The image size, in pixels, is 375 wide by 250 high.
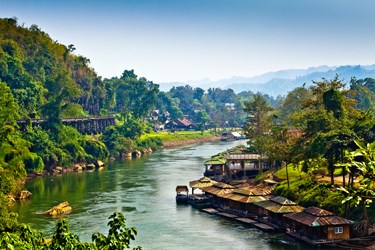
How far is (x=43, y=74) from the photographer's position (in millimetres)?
133750

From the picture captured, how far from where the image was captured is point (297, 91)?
132 m

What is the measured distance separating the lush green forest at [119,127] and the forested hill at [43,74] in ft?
0.75

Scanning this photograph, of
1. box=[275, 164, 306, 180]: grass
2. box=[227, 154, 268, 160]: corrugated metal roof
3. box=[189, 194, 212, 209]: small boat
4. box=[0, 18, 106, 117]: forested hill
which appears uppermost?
box=[0, 18, 106, 117]: forested hill

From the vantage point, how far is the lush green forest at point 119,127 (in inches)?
979

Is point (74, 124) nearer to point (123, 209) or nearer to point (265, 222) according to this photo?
point (123, 209)

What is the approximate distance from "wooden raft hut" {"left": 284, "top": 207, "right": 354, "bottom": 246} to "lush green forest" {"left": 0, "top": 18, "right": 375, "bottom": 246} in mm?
2688

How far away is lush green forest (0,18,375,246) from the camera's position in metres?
24.9

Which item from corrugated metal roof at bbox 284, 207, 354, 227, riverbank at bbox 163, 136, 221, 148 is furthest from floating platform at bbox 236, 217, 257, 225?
riverbank at bbox 163, 136, 221, 148

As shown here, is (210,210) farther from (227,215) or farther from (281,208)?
(281,208)

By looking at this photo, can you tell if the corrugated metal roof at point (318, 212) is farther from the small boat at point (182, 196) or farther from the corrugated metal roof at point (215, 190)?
the small boat at point (182, 196)

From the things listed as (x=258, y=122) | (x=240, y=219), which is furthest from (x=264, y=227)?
(x=258, y=122)

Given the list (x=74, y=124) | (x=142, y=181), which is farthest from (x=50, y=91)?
(x=142, y=181)

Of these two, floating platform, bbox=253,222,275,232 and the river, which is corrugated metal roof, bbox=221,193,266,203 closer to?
the river

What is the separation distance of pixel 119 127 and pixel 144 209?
73863 millimetres
